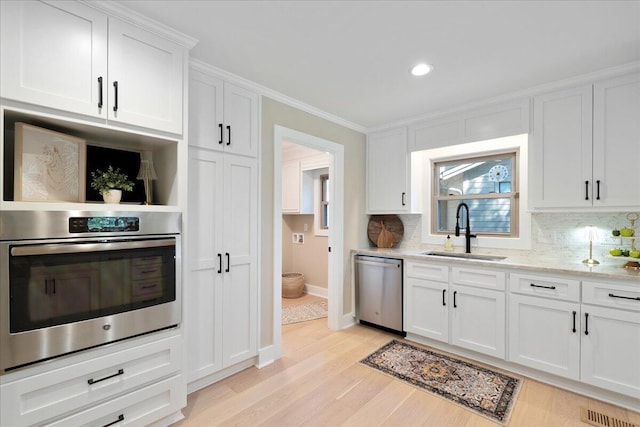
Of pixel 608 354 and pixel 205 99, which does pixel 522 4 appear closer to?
pixel 205 99

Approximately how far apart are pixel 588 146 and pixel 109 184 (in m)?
3.46

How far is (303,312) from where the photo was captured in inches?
166

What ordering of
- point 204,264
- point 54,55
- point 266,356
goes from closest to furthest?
point 54,55, point 204,264, point 266,356

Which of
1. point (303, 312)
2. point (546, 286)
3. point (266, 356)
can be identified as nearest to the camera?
point (546, 286)

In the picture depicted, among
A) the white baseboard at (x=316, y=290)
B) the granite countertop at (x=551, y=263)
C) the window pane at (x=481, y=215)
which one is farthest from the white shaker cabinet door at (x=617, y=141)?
the white baseboard at (x=316, y=290)

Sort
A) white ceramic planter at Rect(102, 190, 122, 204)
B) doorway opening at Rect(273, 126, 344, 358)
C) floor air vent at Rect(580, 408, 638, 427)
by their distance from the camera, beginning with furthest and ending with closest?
doorway opening at Rect(273, 126, 344, 358), floor air vent at Rect(580, 408, 638, 427), white ceramic planter at Rect(102, 190, 122, 204)

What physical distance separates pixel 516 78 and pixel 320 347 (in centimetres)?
301

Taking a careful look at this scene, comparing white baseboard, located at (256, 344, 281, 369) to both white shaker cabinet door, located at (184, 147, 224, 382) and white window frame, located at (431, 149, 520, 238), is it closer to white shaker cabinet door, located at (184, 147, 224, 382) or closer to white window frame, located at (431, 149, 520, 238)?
white shaker cabinet door, located at (184, 147, 224, 382)

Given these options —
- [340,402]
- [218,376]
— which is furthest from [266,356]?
[340,402]

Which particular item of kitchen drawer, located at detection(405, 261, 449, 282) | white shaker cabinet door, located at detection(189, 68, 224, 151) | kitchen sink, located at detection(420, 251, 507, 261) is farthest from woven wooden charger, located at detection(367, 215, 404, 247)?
white shaker cabinet door, located at detection(189, 68, 224, 151)

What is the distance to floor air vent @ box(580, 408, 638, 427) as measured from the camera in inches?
76.4

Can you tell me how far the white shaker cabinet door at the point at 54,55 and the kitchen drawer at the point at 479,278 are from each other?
299cm

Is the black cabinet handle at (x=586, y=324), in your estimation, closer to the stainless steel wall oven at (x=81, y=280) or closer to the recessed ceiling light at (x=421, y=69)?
the recessed ceiling light at (x=421, y=69)

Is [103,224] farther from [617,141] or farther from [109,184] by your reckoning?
[617,141]
